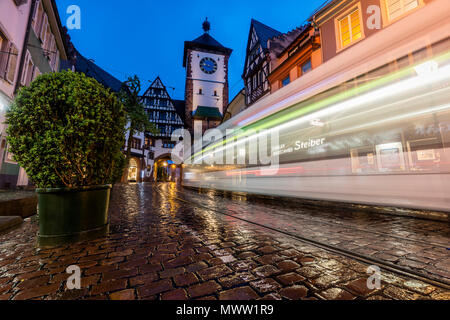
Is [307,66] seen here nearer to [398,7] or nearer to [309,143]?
[398,7]

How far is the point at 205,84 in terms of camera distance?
37906mm

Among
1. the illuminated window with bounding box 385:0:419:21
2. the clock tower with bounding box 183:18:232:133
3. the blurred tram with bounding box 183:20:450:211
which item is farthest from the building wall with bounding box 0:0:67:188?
the clock tower with bounding box 183:18:232:133

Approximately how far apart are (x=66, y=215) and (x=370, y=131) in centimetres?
552

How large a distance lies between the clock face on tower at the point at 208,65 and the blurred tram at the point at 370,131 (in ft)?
118

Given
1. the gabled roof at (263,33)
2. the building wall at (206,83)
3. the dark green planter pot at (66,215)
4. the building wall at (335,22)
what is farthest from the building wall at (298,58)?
the building wall at (206,83)

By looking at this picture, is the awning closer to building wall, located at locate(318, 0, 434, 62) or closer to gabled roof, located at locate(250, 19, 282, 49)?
gabled roof, located at locate(250, 19, 282, 49)

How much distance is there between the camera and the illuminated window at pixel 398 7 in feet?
25.5

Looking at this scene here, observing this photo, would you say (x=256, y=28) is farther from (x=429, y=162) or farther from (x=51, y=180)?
(x=51, y=180)

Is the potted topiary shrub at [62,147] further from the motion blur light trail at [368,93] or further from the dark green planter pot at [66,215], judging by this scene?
the motion blur light trail at [368,93]

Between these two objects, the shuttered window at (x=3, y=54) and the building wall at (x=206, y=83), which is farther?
the building wall at (x=206, y=83)

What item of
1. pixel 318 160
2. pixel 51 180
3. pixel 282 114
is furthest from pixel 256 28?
pixel 51 180

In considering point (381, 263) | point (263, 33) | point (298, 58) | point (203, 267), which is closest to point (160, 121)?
point (263, 33)

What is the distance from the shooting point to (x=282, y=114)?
18.5 feet

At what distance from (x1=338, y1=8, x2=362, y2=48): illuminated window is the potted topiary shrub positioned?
39.0ft
